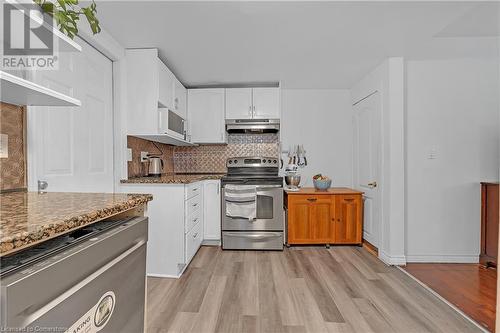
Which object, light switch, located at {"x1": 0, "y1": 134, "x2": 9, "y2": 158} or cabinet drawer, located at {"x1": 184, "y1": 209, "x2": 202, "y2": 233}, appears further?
cabinet drawer, located at {"x1": 184, "y1": 209, "x2": 202, "y2": 233}

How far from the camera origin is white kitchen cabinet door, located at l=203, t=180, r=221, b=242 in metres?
3.34

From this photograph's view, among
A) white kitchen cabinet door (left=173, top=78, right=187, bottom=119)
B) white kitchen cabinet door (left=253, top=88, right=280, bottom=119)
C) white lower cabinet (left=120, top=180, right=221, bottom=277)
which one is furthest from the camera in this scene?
white kitchen cabinet door (left=253, top=88, right=280, bottom=119)

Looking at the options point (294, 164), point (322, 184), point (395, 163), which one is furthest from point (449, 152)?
point (294, 164)

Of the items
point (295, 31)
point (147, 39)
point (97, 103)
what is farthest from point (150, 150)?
point (295, 31)

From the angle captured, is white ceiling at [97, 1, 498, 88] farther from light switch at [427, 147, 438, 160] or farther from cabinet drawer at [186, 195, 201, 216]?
→ cabinet drawer at [186, 195, 201, 216]

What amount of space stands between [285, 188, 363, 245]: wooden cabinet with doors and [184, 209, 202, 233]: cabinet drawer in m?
1.13

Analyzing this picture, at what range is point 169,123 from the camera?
2736 millimetres

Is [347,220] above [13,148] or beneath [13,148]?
beneath

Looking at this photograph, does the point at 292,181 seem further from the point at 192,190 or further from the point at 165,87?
the point at 165,87

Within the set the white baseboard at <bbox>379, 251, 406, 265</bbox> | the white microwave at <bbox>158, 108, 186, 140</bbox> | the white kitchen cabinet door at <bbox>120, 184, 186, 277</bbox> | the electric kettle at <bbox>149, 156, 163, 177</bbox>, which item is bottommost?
the white baseboard at <bbox>379, 251, 406, 265</bbox>

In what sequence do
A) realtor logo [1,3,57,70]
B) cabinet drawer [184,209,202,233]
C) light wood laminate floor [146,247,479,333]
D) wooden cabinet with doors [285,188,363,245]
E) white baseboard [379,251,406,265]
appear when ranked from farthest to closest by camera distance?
wooden cabinet with doors [285,188,363,245] < white baseboard [379,251,406,265] < cabinet drawer [184,209,202,233] < light wood laminate floor [146,247,479,333] < realtor logo [1,3,57,70]

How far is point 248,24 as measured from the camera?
2070 millimetres

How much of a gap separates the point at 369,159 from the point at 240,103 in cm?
189

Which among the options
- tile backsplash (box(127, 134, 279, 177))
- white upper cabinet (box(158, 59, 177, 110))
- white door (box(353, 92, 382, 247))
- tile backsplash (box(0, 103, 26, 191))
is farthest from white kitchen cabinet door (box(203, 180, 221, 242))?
tile backsplash (box(0, 103, 26, 191))
